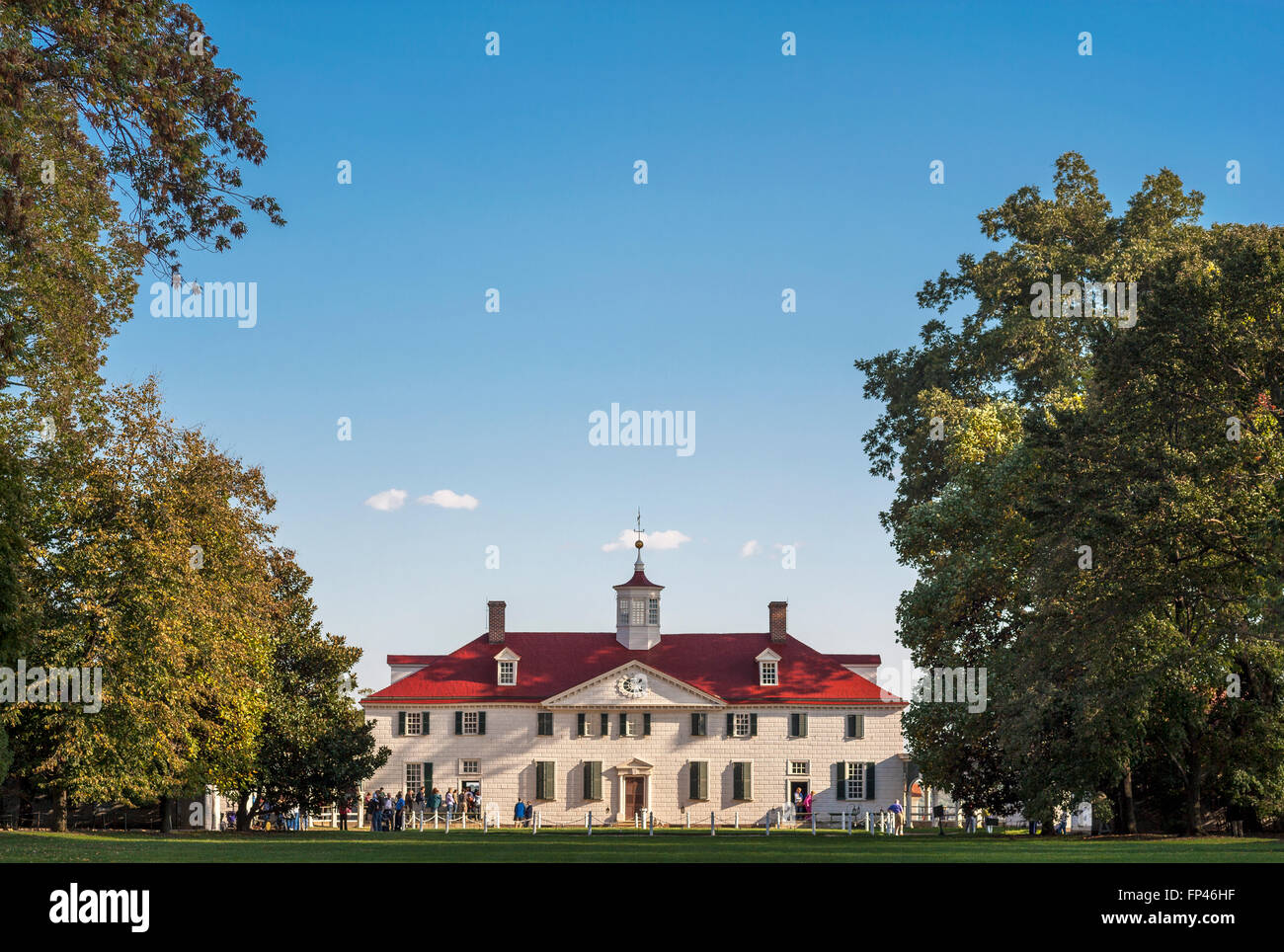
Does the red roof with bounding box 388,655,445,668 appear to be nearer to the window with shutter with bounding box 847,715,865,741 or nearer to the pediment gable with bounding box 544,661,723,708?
the pediment gable with bounding box 544,661,723,708

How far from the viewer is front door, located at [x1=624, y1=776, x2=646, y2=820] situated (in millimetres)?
65062

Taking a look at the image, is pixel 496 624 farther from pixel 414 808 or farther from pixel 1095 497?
pixel 1095 497

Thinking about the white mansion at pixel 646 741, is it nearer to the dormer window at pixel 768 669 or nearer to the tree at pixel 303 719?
the dormer window at pixel 768 669

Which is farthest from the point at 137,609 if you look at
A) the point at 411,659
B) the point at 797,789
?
the point at 797,789

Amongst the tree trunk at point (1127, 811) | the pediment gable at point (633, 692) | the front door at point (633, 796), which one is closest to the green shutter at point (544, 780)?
the pediment gable at point (633, 692)

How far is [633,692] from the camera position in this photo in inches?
2591

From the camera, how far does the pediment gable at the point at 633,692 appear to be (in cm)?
6562

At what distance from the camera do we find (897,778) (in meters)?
64.5

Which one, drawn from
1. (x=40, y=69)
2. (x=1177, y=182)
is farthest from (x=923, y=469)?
(x=40, y=69)

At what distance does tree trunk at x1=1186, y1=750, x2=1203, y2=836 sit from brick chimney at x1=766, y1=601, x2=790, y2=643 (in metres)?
35.2

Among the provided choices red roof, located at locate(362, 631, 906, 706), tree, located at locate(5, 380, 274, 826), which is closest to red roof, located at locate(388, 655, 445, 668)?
red roof, located at locate(362, 631, 906, 706)

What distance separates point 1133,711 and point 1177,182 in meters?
18.8
